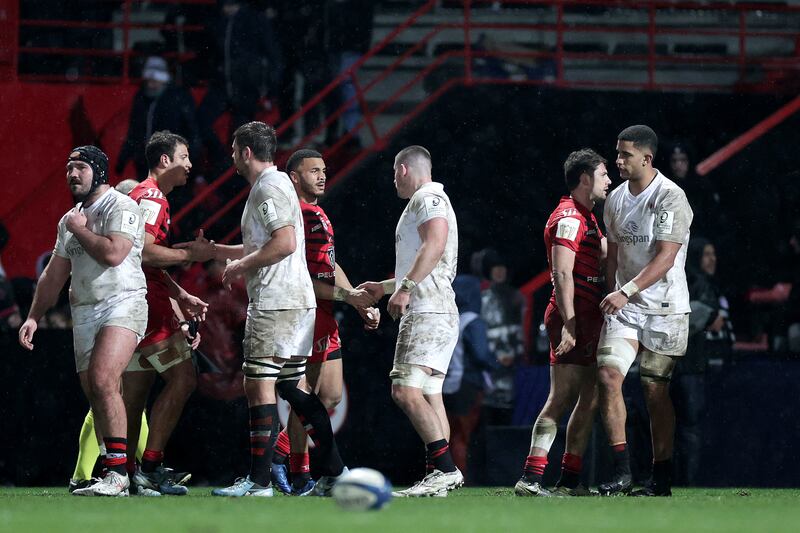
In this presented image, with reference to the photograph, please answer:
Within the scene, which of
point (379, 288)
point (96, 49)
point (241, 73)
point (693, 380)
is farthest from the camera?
point (96, 49)

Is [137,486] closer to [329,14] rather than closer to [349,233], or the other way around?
[349,233]

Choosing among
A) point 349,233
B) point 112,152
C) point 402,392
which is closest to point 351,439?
point 349,233

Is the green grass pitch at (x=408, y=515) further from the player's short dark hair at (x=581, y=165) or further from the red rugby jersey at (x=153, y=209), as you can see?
the player's short dark hair at (x=581, y=165)

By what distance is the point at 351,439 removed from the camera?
11430 millimetres

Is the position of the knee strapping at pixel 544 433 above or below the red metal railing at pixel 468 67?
below

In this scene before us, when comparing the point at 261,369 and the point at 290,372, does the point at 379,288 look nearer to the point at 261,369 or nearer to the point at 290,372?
the point at 290,372

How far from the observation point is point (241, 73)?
14.2 m

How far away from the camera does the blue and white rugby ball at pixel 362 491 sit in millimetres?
6758

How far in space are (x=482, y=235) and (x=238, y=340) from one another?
3179 mm

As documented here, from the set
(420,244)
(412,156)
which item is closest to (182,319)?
(420,244)

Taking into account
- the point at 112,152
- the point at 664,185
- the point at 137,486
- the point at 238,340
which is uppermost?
the point at 112,152

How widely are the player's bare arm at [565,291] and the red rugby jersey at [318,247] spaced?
4.73 feet

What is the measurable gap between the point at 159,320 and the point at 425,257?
1.88 meters

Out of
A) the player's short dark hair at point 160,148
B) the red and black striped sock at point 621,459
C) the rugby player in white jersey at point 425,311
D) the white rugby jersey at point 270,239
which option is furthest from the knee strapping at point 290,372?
the red and black striped sock at point 621,459
